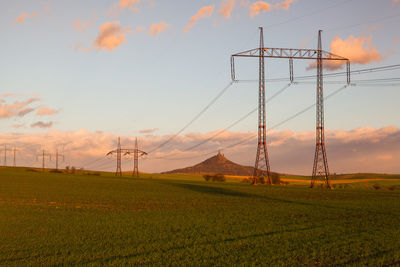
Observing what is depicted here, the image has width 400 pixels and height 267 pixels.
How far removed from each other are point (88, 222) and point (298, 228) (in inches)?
569

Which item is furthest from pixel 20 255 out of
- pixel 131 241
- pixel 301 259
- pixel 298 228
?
pixel 298 228

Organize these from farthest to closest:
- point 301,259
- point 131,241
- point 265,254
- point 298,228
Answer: point 298,228, point 131,241, point 265,254, point 301,259

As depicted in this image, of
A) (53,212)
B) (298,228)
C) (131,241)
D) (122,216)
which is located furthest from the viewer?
(53,212)

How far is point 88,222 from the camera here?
2530 cm

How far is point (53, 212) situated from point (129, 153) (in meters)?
82.2

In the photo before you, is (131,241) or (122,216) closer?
(131,241)

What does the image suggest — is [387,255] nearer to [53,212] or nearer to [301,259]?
[301,259]

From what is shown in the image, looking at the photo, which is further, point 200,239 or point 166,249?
point 200,239

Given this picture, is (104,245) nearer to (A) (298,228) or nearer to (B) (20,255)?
(B) (20,255)

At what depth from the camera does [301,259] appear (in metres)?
14.1

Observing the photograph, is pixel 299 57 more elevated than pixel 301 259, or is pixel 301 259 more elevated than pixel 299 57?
pixel 299 57

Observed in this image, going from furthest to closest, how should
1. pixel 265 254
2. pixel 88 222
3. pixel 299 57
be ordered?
1. pixel 299 57
2. pixel 88 222
3. pixel 265 254

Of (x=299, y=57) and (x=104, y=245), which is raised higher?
(x=299, y=57)

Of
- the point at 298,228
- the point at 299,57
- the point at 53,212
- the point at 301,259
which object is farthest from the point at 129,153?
the point at 301,259
